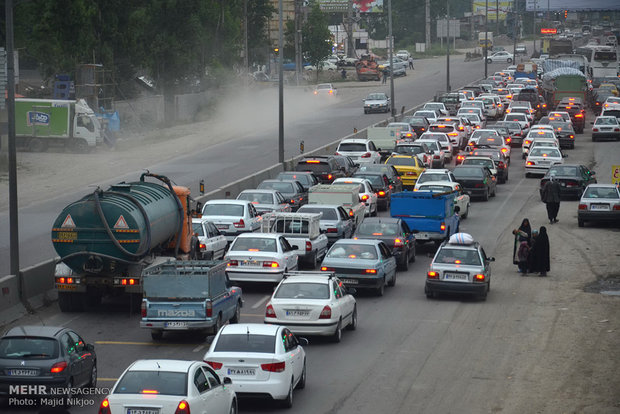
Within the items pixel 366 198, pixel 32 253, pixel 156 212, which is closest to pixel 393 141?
pixel 366 198

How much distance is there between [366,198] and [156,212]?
14734mm

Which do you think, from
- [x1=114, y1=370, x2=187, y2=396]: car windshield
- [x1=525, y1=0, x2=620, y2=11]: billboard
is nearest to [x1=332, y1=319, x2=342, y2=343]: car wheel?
[x1=114, y1=370, x2=187, y2=396]: car windshield

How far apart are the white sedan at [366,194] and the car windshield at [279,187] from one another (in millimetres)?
1559

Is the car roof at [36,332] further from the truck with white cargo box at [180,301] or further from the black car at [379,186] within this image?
the black car at [379,186]

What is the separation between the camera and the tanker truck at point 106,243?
21.9 m

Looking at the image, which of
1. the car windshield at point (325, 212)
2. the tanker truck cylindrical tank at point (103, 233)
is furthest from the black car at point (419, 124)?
the tanker truck cylindrical tank at point (103, 233)

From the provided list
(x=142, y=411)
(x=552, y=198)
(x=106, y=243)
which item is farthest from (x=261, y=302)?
(x=552, y=198)

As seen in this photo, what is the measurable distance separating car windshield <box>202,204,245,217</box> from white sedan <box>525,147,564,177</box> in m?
20.8

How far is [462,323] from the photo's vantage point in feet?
73.4

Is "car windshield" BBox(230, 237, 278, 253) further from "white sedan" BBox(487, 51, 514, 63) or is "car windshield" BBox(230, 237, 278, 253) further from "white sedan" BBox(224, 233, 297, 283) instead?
"white sedan" BBox(487, 51, 514, 63)

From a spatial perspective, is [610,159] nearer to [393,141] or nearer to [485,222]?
[393,141]

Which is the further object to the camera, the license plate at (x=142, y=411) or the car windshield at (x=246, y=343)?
the car windshield at (x=246, y=343)

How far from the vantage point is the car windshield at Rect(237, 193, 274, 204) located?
33.9 metres

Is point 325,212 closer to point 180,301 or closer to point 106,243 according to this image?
point 106,243
